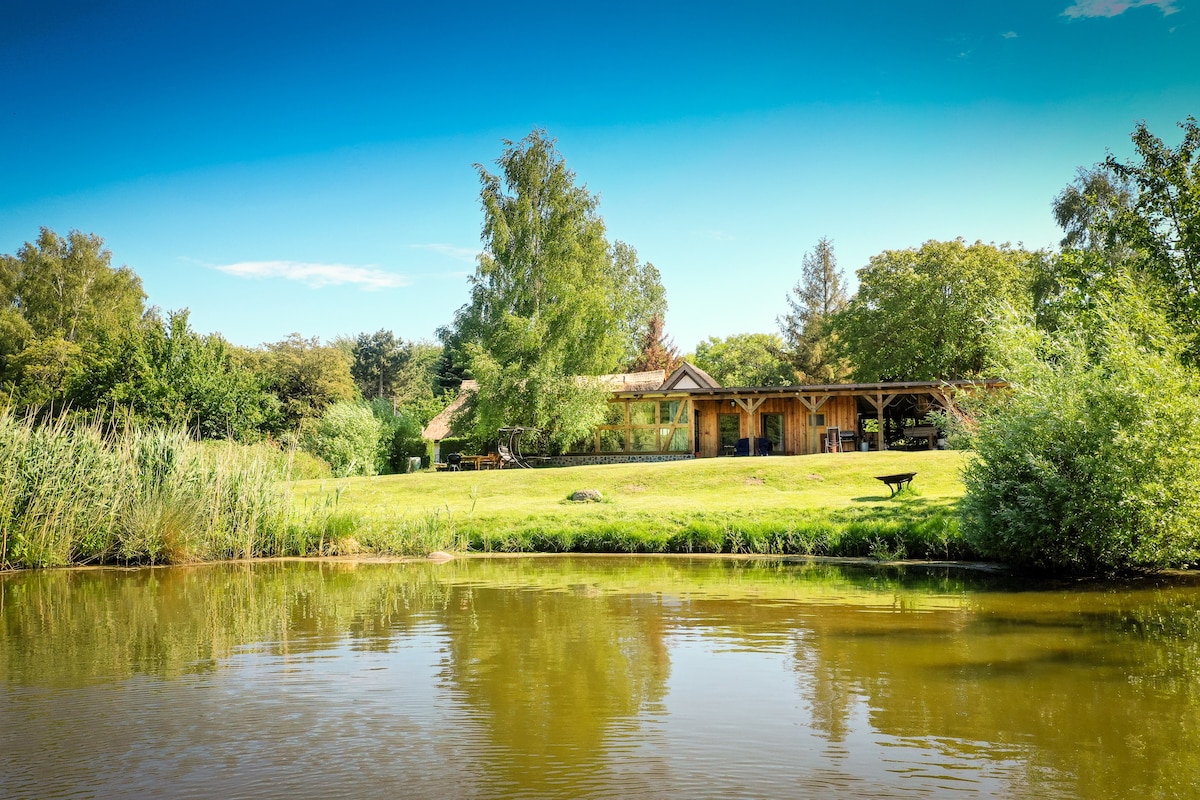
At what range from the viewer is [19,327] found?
38.2 meters

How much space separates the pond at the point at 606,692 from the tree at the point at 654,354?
3574cm

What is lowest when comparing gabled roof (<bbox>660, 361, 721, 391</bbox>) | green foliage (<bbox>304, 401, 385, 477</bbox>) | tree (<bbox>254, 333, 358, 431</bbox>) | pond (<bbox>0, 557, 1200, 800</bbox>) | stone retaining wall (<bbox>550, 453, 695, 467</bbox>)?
pond (<bbox>0, 557, 1200, 800</bbox>)

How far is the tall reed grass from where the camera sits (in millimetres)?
13156

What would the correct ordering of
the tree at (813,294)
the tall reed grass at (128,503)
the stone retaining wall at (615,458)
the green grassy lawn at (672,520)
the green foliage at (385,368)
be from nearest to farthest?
the tall reed grass at (128,503) < the green grassy lawn at (672,520) < the stone retaining wall at (615,458) < the tree at (813,294) < the green foliage at (385,368)

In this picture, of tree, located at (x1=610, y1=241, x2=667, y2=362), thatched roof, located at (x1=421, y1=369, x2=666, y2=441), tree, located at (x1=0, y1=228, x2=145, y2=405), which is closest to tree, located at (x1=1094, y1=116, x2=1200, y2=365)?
thatched roof, located at (x1=421, y1=369, x2=666, y2=441)

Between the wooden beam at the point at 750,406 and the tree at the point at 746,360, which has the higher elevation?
the tree at the point at 746,360

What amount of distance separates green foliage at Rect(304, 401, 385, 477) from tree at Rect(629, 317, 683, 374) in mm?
19369

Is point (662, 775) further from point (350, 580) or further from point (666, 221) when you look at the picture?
point (666, 221)

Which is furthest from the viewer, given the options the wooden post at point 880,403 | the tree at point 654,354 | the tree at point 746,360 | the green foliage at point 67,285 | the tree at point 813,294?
the tree at point 813,294

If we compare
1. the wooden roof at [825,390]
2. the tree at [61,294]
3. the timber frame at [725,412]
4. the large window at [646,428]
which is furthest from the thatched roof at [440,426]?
the tree at [61,294]

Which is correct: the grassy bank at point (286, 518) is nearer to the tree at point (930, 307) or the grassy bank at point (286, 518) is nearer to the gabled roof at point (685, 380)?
the gabled roof at point (685, 380)

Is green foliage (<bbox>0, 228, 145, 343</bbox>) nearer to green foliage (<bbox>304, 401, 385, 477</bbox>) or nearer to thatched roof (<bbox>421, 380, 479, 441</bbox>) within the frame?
thatched roof (<bbox>421, 380, 479, 441</bbox>)

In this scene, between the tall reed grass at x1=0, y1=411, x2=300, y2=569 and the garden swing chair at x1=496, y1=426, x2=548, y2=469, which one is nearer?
the tall reed grass at x1=0, y1=411, x2=300, y2=569

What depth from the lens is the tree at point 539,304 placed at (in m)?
28.3
